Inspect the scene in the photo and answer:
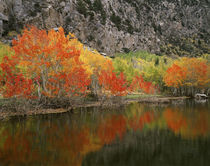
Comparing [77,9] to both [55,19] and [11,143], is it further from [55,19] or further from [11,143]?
[11,143]

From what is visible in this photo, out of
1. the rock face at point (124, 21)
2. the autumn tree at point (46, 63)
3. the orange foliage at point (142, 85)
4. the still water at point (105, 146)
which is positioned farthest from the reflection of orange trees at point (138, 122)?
the rock face at point (124, 21)

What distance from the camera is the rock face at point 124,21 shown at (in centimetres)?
9531

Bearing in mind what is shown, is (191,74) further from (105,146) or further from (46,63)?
(105,146)

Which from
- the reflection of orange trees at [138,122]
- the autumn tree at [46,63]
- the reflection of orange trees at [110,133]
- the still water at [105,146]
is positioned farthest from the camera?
the autumn tree at [46,63]

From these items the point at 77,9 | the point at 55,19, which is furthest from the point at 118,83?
the point at 77,9

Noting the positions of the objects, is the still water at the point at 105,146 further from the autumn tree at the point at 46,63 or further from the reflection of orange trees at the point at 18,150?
the autumn tree at the point at 46,63

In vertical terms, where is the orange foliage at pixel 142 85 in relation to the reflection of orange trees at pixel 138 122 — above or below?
above

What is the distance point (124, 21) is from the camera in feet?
488

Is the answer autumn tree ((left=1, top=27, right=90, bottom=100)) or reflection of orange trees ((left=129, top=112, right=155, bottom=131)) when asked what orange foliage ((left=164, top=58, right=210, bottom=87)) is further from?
reflection of orange trees ((left=129, top=112, right=155, bottom=131))

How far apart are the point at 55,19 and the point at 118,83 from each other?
7976 centimetres

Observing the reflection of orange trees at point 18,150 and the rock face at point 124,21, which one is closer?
the reflection of orange trees at point 18,150

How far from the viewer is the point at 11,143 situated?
43.7 ft

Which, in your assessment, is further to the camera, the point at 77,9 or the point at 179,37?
the point at 179,37

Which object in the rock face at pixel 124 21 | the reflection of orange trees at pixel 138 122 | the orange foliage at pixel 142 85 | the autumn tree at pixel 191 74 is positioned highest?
the rock face at pixel 124 21
